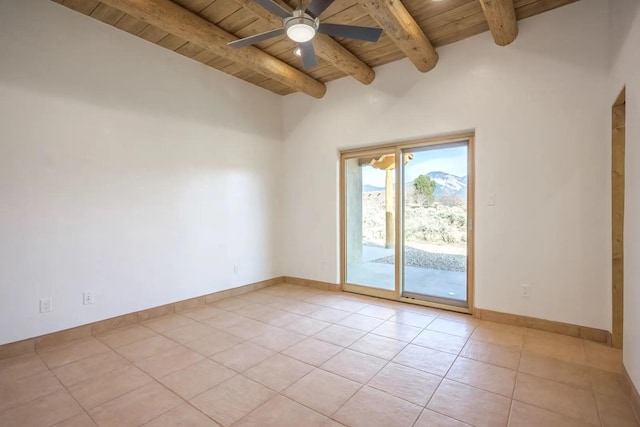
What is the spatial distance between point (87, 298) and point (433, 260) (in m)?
3.93

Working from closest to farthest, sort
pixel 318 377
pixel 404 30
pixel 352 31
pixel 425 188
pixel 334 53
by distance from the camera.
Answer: pixel 318 377, pixel 352 31, pixel 404 30, pixel 334 53, pixel 425 188

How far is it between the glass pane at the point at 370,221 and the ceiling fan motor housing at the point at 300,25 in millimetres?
2260

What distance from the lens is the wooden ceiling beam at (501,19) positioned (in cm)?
263

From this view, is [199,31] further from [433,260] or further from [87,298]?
[433,260]

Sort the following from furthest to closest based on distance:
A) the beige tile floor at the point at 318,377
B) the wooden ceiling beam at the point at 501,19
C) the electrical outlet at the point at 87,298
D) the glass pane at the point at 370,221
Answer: the glass pane at the point at 370,221, the electrical outlet at the point at 87,298, the wooden ceiling beam at the point at 501,19, the beige tile floor at the point at 318,377

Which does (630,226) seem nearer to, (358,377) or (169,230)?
(358,377)

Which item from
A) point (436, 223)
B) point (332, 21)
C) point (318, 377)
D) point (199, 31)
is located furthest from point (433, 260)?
point (199, 31)

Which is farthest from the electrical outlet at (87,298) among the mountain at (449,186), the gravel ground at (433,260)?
the mountain at (449,186)

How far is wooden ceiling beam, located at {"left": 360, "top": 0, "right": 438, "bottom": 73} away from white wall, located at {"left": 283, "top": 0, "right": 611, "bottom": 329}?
0.25m

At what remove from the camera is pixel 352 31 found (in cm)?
249

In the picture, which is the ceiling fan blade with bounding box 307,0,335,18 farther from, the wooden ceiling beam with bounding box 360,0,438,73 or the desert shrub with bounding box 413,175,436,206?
the desert shrub with bounding box 413,175,436,206

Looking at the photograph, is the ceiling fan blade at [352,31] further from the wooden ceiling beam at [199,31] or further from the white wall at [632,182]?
the white wall at [632,182]

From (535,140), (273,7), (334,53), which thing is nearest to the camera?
(273,7)

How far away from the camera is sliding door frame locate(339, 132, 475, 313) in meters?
3.56
